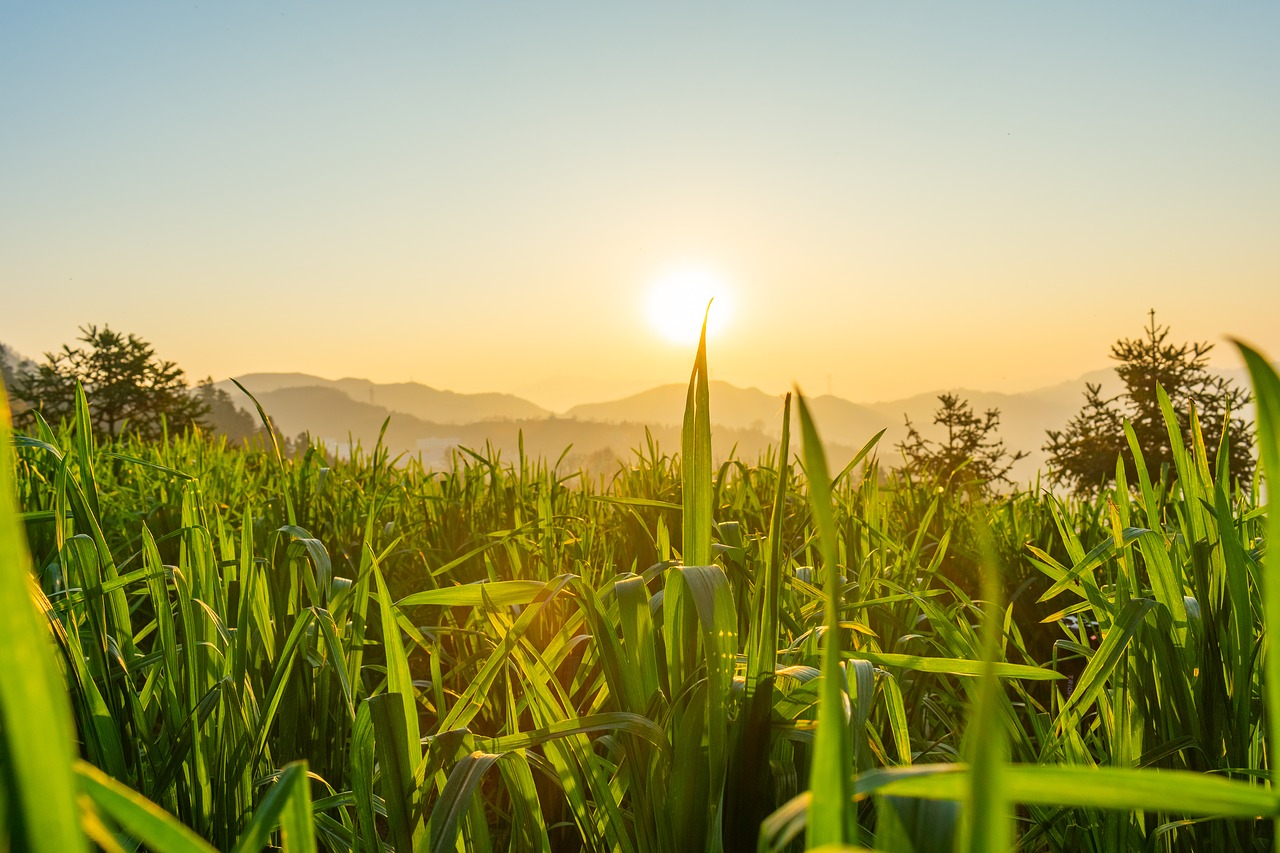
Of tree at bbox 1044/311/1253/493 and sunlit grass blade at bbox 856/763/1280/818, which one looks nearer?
sunlit grass blade at bbox 856/763/1280/818

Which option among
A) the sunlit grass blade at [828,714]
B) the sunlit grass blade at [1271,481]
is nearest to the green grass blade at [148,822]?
the sunlit grass blade at [828,714]

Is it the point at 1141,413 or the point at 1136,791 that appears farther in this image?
the point at 1141,413

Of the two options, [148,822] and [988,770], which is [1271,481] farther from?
[148,822]

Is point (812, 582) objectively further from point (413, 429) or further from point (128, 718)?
point (413, 429)

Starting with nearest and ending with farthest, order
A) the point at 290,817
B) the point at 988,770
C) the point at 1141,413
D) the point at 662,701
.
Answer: the point at 988,770 < the point at 290,817 < the point at 662,701 < the point at 1141,413

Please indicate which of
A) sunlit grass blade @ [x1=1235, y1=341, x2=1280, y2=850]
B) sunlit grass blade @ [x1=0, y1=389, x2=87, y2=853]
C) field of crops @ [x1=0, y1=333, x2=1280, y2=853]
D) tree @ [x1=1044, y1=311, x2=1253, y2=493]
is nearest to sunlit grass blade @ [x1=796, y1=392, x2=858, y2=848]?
field of crops @ [x1=0, y1=333, x2=1280, y2=853]

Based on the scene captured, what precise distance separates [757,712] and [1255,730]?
0.80m

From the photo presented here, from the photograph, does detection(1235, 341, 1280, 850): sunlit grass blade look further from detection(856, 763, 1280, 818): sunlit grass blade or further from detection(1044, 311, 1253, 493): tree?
detection(1044, 311, 1253, 493): tree

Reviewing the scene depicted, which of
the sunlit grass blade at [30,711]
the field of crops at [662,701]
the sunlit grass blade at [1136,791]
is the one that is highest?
the sunlit grass blade at [30,711]

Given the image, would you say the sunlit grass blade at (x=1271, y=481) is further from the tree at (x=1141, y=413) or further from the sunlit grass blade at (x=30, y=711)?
the tree at (x=1141, y=413)

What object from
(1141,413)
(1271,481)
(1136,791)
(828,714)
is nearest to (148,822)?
(828,714)

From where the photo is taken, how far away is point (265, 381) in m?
184

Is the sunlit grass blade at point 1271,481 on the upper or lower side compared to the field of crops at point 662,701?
upper

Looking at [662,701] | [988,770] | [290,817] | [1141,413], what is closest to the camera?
[988,770]
